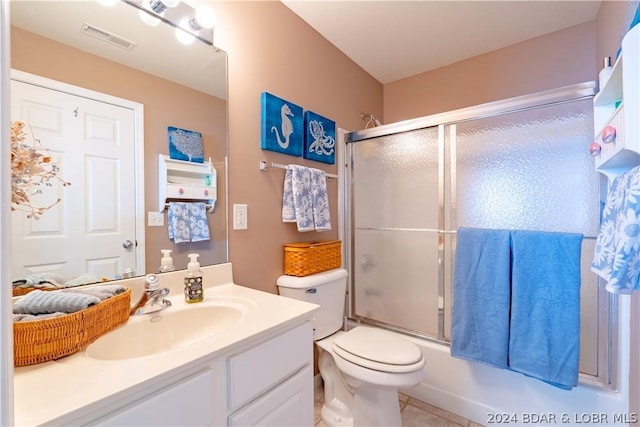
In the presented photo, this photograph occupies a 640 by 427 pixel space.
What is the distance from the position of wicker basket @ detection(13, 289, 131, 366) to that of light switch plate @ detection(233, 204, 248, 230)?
65 centimetres

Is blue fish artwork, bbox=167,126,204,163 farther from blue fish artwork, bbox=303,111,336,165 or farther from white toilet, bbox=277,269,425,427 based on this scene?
white toilet, bbox=277,269,425,427

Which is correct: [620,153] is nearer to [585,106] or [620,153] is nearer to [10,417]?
[585,106]

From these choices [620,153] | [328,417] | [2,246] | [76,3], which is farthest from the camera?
[328,417]

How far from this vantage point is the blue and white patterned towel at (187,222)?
1141mm

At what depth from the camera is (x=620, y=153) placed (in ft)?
2.70

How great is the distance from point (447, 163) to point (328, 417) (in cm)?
161

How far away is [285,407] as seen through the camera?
2.87ft

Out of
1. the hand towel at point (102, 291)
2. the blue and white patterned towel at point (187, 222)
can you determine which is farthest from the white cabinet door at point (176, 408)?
the blue and white patterned towel at point (187, 222)

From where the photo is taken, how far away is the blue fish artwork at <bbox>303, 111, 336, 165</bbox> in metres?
1.73

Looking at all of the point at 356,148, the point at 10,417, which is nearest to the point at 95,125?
the point at 10,417

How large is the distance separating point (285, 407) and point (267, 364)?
18 cm

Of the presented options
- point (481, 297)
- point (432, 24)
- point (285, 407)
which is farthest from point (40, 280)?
point (432, 24)

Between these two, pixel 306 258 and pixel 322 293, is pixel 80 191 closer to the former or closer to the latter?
pixel 306 258

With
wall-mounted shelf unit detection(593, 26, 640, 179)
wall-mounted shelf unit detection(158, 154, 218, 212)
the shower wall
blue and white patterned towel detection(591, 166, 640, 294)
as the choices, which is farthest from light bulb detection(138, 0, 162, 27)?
blue and white patterned towel detection(591, 166, 640, 294)
